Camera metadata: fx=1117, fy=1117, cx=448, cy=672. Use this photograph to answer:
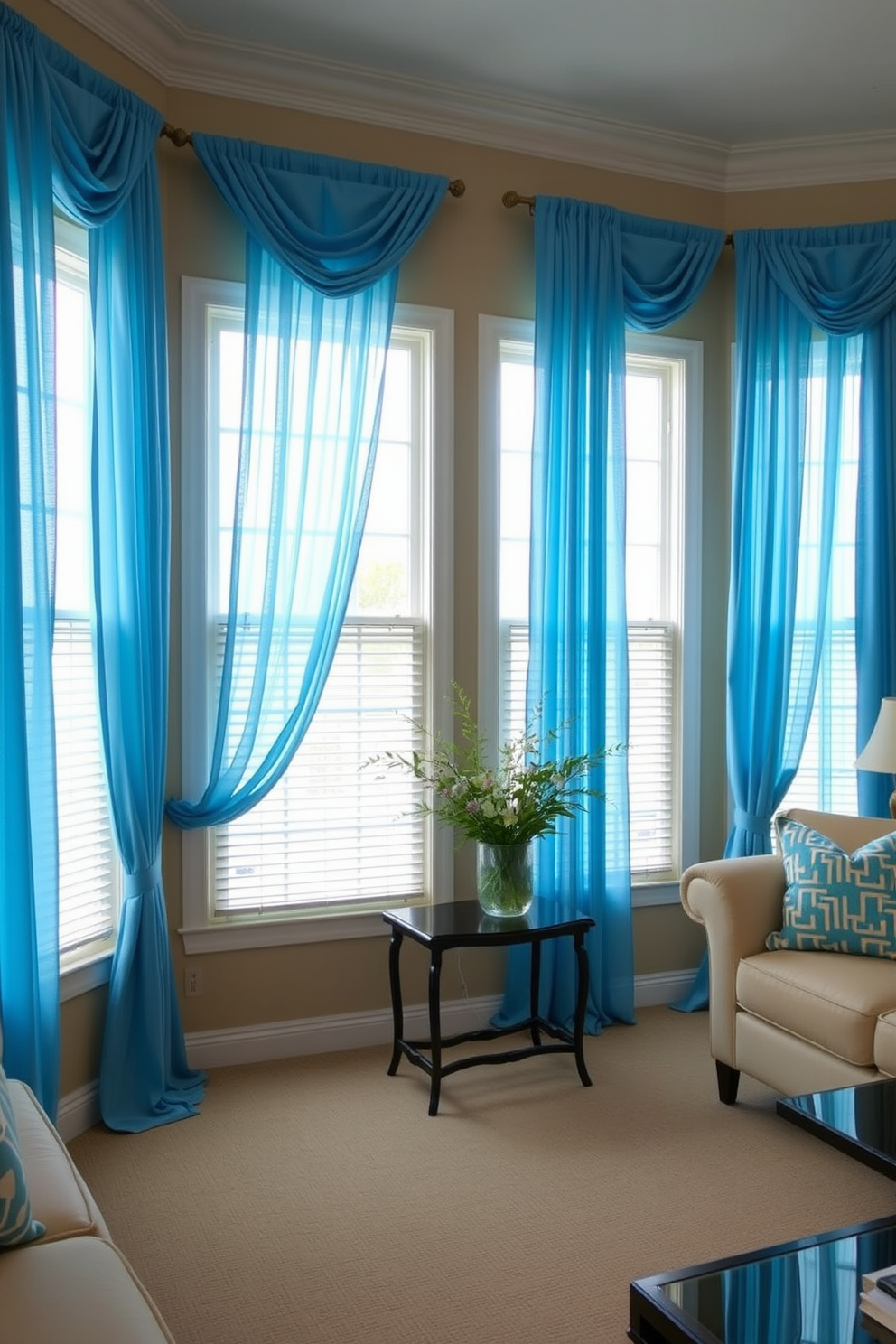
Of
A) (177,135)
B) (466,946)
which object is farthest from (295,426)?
(466,946)

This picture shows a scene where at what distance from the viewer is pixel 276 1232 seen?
286cm

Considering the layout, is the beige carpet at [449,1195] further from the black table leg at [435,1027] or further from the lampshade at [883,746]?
the lampshade at [883,746]

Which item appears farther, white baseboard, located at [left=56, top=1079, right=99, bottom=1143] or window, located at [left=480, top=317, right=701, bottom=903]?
window, located at [left=480, top=317, right=701, bottom=903]

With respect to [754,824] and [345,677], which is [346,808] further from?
[754,824]

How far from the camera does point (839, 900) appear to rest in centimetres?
351

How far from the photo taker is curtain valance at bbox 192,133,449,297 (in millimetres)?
3854

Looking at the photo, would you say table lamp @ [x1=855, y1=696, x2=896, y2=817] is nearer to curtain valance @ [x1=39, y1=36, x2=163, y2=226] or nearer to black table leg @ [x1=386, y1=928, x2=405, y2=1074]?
black table leg @ [x1=386, y1=928, x2=405, y2=1074]

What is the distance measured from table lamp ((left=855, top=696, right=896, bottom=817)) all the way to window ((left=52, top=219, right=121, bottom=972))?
2688 mm

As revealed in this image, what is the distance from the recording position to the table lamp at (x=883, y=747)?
3.99 m

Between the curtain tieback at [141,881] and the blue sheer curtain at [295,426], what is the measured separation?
0.28m

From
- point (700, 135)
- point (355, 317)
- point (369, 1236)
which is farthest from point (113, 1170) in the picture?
point (700, 135)

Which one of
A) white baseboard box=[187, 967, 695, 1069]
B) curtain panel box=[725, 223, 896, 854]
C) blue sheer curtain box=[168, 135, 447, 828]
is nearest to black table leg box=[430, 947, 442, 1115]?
white baseboard box=[187, 967, 695, 1069]

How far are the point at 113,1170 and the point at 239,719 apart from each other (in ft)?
4.88

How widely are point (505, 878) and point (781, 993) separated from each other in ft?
3.12
